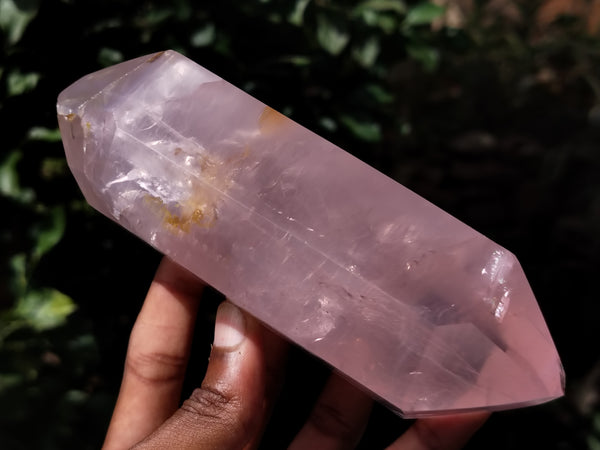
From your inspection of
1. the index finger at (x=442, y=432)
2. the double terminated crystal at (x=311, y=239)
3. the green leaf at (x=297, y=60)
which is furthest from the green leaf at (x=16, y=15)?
the index finger at (x=442, y=432)

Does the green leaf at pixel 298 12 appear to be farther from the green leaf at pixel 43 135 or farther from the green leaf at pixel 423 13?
the green leaf at pixel 43 135

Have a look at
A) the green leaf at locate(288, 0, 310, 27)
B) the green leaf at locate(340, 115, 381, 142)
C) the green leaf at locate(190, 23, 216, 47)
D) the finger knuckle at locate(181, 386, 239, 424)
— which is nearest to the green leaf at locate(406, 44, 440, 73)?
the green leaf at locate(340, 115, 381, 142)

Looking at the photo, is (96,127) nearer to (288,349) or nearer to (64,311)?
(64,311)

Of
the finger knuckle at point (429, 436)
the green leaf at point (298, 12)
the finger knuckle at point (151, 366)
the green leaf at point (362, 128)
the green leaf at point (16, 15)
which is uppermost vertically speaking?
the green leaf at point (298, 12)

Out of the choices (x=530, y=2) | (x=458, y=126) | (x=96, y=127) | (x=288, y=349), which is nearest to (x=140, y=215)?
(x=96, y=127)

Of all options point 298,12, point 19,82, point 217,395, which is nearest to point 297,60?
point 298,12
